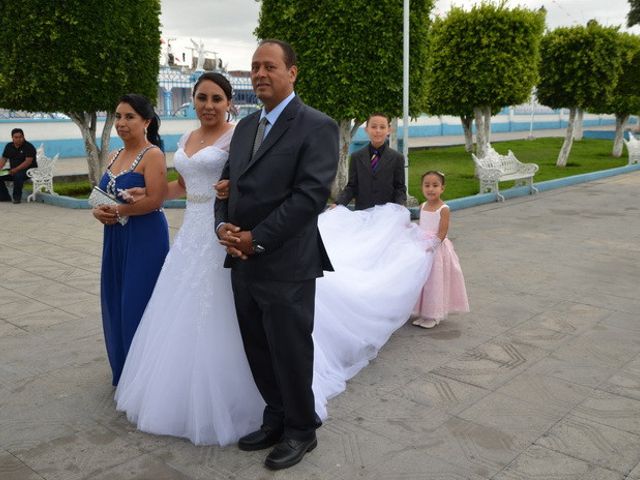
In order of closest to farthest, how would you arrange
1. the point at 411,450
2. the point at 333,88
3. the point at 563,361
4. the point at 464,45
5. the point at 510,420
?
1. the point at 411,450
2. the point at 510,420
3. the point at 563,361
4. the point at 333,88
5. the point at 464,45

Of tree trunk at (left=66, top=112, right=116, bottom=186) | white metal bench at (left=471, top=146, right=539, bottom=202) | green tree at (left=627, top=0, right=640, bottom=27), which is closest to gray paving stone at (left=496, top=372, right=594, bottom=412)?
white metal bench at (left=471, top=146, right=539, bottom=202)

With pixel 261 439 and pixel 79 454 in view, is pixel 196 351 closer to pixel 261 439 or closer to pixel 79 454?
pixel 261 439

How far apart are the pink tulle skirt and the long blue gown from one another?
246cm

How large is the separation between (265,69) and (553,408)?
273 centimetres

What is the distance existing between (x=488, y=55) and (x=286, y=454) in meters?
13.9

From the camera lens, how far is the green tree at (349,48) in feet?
35.6

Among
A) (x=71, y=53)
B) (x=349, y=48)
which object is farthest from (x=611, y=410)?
(x=71, y=53)

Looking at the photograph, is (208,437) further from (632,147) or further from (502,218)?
(632,147)

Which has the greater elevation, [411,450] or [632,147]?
[632,147]

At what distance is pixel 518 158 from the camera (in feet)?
73.6

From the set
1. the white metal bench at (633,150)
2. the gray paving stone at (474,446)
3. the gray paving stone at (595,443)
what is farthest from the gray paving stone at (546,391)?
the white metal bench at (633,150)

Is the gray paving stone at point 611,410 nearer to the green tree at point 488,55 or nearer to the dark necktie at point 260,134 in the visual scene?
the dark necktie at point 260,134

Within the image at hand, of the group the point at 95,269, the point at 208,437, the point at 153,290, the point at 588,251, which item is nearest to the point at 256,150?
the point at 153,290

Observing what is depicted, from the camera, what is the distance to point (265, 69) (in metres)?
3.03
